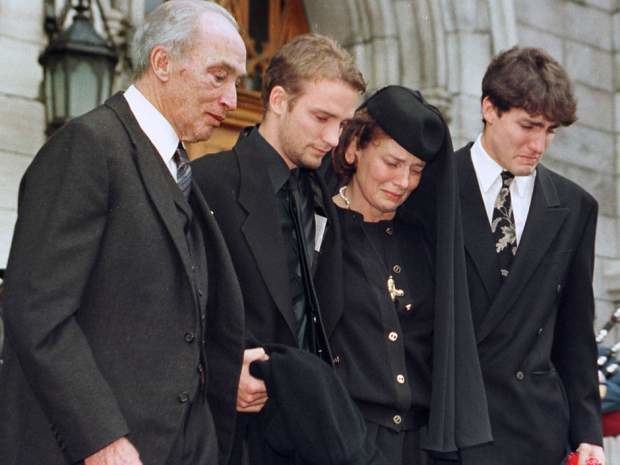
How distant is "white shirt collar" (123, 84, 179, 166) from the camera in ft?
11.3

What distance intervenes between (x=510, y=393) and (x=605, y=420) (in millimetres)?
1557

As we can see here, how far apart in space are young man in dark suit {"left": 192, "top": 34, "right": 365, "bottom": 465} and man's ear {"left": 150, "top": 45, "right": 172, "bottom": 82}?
0.54 m

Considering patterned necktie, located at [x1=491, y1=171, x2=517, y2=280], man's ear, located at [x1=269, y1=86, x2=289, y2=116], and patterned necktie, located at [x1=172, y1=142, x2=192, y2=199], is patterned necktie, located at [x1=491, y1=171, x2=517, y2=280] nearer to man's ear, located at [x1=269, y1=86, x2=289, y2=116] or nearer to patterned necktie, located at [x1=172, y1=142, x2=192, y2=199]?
man's ear, located at [x1=269, y1=86, x2=289, y2=116]

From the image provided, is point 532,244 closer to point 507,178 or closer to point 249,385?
point 507,178

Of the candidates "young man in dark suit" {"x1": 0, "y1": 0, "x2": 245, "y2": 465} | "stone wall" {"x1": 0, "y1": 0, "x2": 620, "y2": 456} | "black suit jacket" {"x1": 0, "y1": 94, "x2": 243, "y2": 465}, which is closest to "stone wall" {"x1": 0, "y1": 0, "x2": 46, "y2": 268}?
"stone wall" {"x1": 0, "y1": 0, "x2": 620, "y2": 456}

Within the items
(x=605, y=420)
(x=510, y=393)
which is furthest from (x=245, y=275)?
(x=605, y=420)

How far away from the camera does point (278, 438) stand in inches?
146

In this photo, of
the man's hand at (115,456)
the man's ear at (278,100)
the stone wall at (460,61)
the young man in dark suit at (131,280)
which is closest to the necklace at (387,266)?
the man's ear at (278,100)

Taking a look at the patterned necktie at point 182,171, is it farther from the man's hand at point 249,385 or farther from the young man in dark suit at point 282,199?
the man's hand at point 249,385

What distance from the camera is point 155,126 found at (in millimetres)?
3441

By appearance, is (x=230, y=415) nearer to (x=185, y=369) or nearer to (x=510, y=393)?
(x=185, y=369)

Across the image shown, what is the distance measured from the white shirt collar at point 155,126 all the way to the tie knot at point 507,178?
61.4 inches

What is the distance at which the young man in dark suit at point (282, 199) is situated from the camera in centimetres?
380

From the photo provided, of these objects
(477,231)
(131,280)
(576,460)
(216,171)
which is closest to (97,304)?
(131,280)
